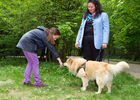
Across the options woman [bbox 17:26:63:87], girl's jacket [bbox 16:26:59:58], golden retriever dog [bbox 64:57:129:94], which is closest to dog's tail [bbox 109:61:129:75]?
golden retriever dog [bbox 64:57:129:94]

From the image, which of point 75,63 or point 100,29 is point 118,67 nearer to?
point 100,29

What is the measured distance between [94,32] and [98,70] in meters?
0.98

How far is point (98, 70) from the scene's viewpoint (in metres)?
3.62

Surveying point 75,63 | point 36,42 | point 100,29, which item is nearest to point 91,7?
point 100,29

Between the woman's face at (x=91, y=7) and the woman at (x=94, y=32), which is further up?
the woman's face at (x=91, y=7)

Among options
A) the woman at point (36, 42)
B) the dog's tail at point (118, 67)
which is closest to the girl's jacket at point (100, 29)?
the dog's tail at point (118, 67)

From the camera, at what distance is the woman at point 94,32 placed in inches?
147

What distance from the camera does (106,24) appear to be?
12.2ft

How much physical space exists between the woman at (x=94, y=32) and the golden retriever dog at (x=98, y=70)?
0.34 m

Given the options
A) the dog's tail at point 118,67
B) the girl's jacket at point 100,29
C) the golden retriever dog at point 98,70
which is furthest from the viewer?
the girl's jacket at point 100,29

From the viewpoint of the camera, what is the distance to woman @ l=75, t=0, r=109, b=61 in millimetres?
3730

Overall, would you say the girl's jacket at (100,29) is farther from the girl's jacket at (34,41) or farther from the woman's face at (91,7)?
the girl's jacket at (34,41)

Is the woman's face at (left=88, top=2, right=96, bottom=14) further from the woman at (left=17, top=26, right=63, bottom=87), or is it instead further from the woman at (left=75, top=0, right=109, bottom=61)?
the woman at (left=17, top=26, right=63, bottom=87)

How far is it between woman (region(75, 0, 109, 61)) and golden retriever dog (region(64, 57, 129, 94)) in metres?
0.34
